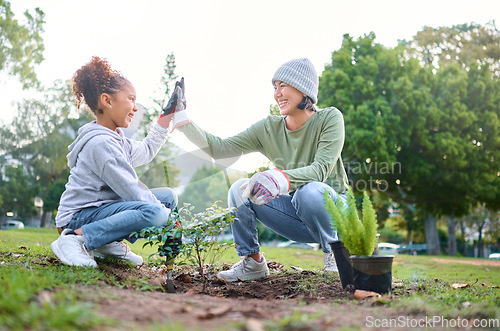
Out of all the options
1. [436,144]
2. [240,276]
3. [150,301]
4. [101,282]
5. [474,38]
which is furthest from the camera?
[474,38]

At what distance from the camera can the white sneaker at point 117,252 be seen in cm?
373

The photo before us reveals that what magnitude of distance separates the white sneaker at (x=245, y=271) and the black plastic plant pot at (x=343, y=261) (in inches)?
38.9

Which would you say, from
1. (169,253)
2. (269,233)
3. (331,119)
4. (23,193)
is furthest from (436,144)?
(269,233)

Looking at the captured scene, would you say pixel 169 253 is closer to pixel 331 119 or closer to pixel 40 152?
pixel 331 119

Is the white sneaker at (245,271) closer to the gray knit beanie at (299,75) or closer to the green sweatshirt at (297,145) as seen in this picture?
the green sweatshirt at (297,145)

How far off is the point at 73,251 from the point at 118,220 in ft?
1.39

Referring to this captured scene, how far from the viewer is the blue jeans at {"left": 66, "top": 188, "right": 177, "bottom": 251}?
3277 mm

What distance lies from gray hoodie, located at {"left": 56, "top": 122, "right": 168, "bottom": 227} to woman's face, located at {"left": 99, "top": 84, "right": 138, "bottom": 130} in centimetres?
10

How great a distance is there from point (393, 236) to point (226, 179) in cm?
5029

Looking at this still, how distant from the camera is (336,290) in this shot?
322cm

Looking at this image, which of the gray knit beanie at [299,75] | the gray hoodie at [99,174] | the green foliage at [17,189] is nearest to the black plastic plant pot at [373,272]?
the gray hoodie at [99,174]

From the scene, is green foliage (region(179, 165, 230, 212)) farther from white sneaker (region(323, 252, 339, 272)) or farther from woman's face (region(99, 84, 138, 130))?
white sneaker (region(323, 252, 339, 272))

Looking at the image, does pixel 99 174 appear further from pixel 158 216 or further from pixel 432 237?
pixel 432 237

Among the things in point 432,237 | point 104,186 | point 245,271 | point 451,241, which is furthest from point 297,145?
point 451,241
